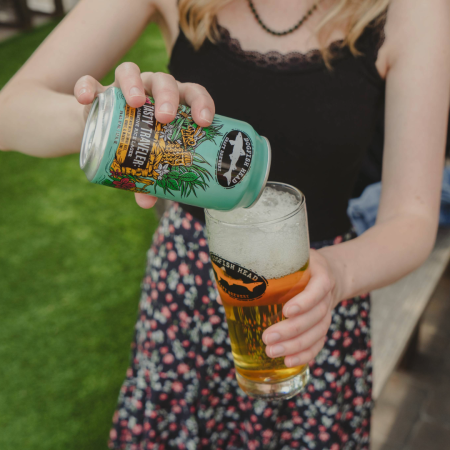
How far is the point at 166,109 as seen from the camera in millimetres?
595

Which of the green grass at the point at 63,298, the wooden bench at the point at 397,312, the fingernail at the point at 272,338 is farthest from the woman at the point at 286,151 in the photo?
the green grass at the point at 63,298

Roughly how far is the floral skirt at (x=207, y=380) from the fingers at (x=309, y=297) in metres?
0.37

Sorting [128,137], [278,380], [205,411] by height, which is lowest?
[205,411]

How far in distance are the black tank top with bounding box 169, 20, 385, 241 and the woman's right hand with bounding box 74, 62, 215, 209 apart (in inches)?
11.4

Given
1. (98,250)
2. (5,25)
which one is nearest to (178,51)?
(98,250)

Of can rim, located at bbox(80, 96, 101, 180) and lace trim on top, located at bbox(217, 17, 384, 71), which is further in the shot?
lace trim on top, located at bbox(217, 17, 384, 71)

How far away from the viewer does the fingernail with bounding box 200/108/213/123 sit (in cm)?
62

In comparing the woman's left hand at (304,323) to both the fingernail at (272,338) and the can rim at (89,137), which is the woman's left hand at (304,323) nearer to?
the fingernail at (272,338)

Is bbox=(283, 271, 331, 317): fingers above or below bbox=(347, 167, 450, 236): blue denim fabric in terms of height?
above

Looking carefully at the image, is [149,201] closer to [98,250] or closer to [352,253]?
[352,253]

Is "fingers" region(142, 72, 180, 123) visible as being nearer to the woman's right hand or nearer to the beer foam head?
the woman's right hand

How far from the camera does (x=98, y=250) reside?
8.48ft

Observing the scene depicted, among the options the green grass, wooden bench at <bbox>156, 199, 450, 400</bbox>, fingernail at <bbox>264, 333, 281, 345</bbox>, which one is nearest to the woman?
fingernail at <bbox>264, 333, 281, 345</bbox>

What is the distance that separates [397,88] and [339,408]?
2.24 ft
